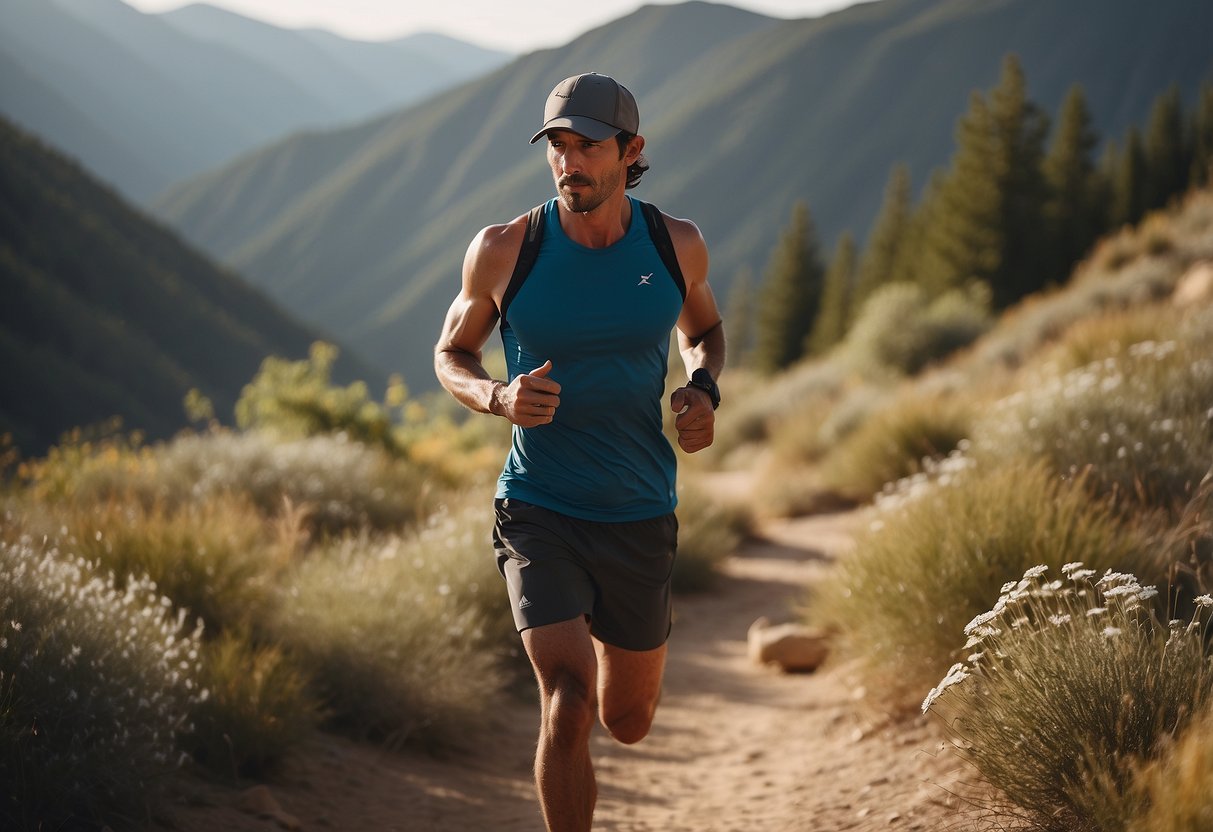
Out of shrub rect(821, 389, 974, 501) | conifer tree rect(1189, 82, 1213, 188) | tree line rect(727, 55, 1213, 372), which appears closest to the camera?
shrub rect(821, 389, 974, 501)

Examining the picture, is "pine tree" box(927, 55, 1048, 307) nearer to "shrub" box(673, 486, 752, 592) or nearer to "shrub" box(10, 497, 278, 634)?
"shrub" box(673, 486, 752, 592)

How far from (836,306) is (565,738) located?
174ft

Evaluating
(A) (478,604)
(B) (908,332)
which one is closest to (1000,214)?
(B) (908,332)

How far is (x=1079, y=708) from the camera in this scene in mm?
3318

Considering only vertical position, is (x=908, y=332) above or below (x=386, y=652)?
above

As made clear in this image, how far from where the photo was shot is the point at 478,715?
614 cm

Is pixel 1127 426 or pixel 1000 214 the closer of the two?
pixel 1127 426

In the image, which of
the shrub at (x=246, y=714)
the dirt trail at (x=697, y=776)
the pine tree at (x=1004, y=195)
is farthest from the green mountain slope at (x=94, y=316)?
the shrub at (x=246, y=714)

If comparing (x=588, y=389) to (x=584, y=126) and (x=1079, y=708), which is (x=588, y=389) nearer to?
(x=584, y=126)

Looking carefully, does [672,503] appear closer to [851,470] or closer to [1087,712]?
[1087,712]

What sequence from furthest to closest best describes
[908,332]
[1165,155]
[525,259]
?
[1165,155]
[908,332]
[525,259]

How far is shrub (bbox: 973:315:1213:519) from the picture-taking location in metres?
Result: 6.16

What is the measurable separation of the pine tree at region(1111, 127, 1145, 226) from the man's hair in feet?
182

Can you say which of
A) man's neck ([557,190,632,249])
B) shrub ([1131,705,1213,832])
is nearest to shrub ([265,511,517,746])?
man's neck ([557,190,632,249])
